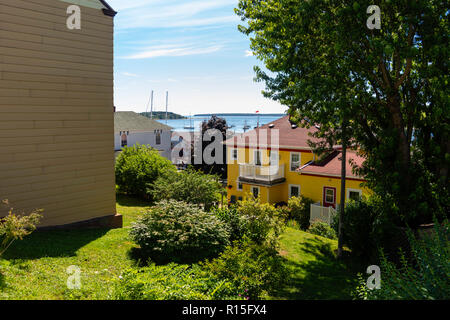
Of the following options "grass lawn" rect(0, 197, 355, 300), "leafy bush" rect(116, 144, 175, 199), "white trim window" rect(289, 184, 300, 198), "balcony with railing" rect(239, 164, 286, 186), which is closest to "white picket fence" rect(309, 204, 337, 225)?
"white trim window" rect(289, 184, 300, 198)

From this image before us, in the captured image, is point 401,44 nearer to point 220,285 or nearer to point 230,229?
point 230,229

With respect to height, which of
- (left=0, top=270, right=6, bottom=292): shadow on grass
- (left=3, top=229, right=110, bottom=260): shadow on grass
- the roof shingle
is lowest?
(left=3, top=229, right=110, bottom=260): shadow on grass

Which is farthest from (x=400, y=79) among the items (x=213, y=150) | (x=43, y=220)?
(x=213, y=150)

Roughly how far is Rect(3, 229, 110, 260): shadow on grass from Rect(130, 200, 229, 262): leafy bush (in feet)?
4.79

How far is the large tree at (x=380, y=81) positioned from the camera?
28.7 ft

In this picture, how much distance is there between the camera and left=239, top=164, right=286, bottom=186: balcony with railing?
25.0 meters

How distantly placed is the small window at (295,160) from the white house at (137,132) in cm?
1646

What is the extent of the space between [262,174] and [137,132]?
18968mm

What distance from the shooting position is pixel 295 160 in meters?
25.2

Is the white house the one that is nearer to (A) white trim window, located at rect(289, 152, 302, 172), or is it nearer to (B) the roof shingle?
(B) the roof shingle

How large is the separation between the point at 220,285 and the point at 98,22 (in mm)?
8683

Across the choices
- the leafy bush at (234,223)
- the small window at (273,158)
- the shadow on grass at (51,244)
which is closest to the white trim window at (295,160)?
the small window at (273,158)

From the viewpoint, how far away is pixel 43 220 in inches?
373

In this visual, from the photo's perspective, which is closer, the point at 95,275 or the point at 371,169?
the point at 95,275
